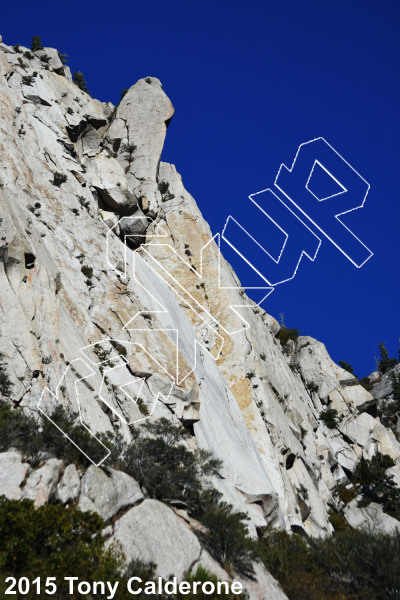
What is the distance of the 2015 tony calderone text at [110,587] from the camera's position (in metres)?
7.49

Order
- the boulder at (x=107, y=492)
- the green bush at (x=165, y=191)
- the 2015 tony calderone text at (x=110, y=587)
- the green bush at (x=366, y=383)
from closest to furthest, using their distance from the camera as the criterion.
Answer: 1. the 2015 tony calderone text at (x=110, y=587)
2. the boulder at (x=107, y=492)
3. the green bush at (x=165, y=191)
4. the green bush at (x=366, y=383)

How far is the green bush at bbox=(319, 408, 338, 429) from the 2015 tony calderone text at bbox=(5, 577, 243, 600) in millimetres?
35331

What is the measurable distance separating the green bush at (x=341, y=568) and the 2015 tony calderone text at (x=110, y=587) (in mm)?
3162

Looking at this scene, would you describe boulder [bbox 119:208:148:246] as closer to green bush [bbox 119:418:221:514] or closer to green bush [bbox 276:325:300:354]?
green bush [bbox 119:418:221:514]

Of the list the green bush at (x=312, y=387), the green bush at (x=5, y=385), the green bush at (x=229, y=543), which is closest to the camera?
the green bush at (x=229, y=543)

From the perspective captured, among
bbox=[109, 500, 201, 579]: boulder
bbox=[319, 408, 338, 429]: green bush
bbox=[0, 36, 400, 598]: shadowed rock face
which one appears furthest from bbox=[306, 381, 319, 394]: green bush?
bbox=[109, 500, 201, 579]: boulder

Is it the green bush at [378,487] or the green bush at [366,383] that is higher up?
the green bush at [366,383]

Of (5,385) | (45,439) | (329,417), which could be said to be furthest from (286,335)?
(45,439)

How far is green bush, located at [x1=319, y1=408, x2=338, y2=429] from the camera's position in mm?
43156

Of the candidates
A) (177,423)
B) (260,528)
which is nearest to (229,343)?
(177,423)

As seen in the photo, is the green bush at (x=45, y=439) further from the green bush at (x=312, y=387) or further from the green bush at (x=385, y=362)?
the green bush at (x=385, y=362)

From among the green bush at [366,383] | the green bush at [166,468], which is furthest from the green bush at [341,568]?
the green bush at [366,383]

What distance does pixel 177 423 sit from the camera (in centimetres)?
1916

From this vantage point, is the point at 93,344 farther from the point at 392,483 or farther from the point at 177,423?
the point at 392,483
